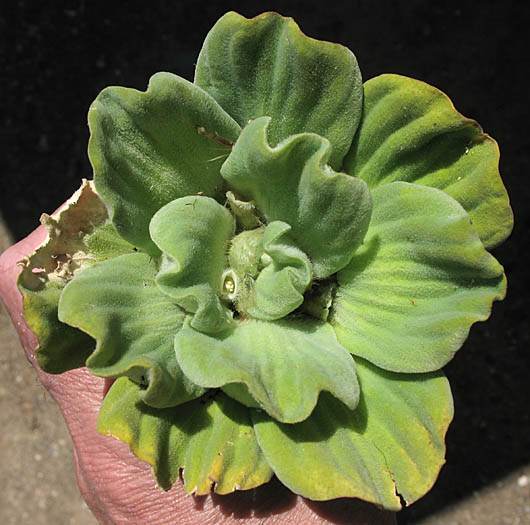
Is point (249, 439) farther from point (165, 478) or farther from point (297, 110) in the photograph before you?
point (297, 110)

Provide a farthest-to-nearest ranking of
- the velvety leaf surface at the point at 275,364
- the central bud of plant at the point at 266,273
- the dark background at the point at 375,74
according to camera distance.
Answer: the dark background at the point at 375,74
the central bud of plant at the point at 266,273
the velvety leaf surface at the point at 275,364

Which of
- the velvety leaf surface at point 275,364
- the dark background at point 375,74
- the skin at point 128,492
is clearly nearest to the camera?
the velvety leaf surface at point 275,364

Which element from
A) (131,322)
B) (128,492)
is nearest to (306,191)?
(131,322)

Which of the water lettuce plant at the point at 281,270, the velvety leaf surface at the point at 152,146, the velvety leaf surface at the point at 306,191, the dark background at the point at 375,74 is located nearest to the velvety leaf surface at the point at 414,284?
the water lettuce plant at the point at 281,270

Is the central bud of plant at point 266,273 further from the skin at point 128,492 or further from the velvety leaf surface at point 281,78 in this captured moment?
the skin at point 128,492

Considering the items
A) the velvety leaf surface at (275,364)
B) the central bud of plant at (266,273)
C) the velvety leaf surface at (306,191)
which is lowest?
the velvety leaf surface at (275,364)

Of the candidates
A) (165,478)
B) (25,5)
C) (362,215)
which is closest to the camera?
(362,215)

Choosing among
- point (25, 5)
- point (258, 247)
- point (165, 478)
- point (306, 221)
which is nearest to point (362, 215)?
point (306, 221)
